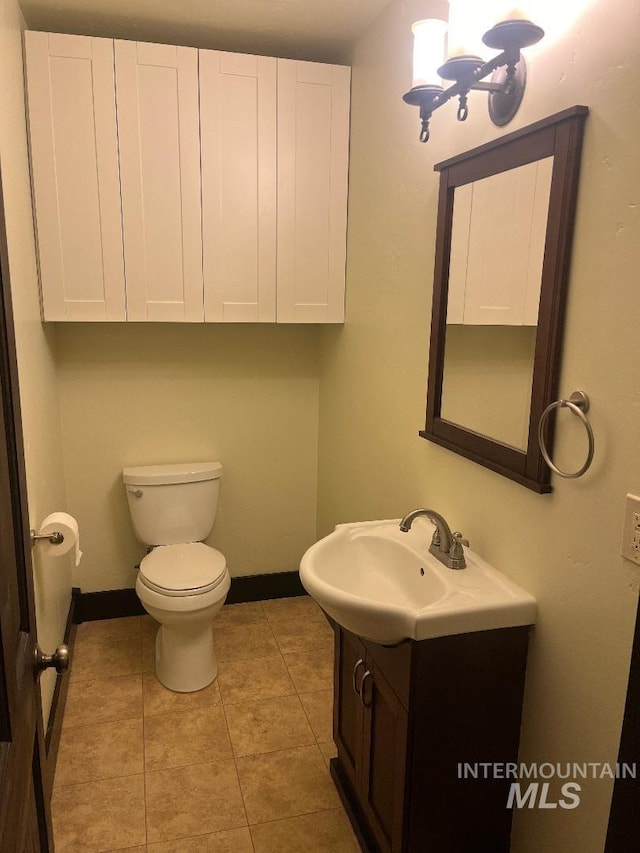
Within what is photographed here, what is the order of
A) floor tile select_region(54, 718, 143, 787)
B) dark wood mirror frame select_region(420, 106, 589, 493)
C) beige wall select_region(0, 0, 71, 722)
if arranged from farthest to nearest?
floor tile select_region(54, 718, 143, 787) → beige wall select_region(0, 0, 71, 722) → dark wood mirror frame select_region(420, 106, 589, 493)

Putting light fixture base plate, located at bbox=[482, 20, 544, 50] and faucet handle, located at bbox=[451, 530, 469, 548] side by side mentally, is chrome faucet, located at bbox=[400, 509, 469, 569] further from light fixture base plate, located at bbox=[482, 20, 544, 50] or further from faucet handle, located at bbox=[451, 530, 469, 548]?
light fixture base plate, located at bbox=[482, 20, 544, 50]

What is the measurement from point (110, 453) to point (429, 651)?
77.7 inches

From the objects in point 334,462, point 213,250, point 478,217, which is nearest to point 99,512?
point 334,462

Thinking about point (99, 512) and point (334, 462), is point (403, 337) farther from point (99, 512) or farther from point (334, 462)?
point (99, 512)

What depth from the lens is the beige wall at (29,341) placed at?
188cm

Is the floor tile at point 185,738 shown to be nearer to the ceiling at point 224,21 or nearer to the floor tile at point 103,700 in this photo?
the floor tile at point 103,700

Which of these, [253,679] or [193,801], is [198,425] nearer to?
[253,679]

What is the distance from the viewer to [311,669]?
8.60 feet

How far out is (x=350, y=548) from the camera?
1.84 meters

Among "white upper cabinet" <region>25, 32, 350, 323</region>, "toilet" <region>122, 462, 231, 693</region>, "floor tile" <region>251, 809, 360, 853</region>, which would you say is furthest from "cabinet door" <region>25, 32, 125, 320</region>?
"floor tile" <region>251, 809, 360, 853</region>

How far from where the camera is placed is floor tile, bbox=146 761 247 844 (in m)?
1.83

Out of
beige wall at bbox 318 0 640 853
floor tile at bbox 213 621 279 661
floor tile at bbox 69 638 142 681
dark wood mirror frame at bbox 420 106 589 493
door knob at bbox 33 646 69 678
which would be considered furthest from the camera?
floor tile at bbox 213 621 279 661

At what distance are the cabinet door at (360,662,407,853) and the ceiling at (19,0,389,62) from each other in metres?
2.22

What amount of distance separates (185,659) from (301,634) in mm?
629
